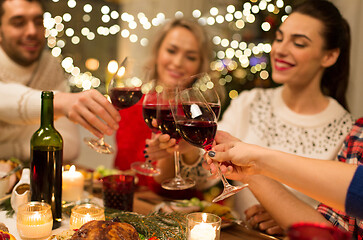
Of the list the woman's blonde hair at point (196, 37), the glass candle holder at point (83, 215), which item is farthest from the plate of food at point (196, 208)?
the woman's blonde hair at point (196, 37)

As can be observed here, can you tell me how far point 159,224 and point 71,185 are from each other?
422 mm

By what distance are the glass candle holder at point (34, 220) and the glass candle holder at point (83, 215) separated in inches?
2.4

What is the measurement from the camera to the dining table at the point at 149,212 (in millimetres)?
1053

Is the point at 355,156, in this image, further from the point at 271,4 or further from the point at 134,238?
the point at 271,4

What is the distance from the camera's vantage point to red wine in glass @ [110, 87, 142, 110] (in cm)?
125

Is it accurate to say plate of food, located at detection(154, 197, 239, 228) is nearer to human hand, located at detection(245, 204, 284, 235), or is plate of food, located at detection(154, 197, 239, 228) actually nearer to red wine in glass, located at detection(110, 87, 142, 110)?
human hand, located at detection(245, 204, 284, 235)

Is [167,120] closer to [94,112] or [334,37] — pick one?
[94,112]

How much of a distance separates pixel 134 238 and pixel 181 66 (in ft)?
5.28

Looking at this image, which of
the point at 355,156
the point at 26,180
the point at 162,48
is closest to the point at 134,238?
the point at 26,180

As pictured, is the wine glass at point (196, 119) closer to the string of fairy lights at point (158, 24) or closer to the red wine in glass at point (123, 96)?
the red wine in glass at point (123, 96)

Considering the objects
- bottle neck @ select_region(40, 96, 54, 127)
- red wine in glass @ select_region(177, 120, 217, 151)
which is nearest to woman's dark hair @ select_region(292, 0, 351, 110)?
red wine in glass @ select_region(177, 120, 217, 151)

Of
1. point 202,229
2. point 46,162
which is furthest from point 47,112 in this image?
point 202,229

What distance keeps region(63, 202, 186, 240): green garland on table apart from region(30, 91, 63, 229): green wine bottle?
0.19 metres

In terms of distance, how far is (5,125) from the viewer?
210cm
